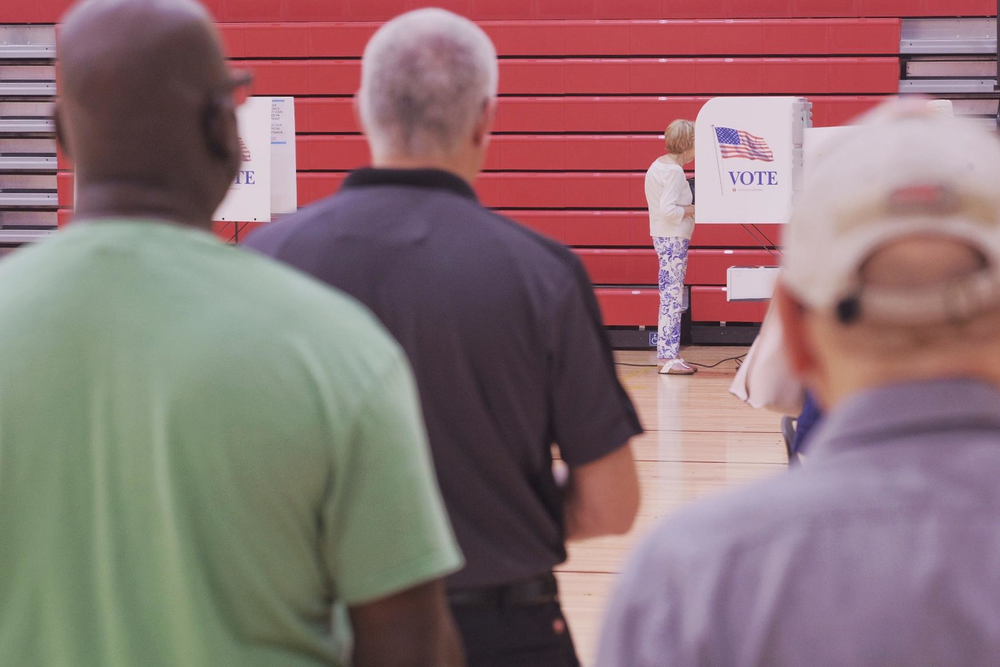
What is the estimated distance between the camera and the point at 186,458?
889 millimetres

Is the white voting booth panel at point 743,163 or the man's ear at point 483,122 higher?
the man's ear at point 483,122

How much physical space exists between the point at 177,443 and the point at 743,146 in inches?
277

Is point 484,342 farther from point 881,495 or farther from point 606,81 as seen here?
point 606,81

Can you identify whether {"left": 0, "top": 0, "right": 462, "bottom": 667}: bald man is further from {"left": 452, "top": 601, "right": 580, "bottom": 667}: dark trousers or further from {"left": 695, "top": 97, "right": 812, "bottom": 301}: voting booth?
{"left": 695, "top": 97, "right": 812, "bottom": 301}: voting booth

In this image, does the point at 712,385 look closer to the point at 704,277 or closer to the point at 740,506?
the point at 704,277

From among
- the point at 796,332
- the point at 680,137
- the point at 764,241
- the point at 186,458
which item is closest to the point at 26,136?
the point at 680,137

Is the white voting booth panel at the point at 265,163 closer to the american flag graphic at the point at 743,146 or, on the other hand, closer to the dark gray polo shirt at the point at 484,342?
the american flag graphic at the point at 743,146

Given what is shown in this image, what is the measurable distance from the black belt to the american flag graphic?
21.0ft

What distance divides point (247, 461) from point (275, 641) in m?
0.15

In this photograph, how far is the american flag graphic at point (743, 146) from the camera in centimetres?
752

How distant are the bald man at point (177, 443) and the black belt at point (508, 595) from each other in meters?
0.48

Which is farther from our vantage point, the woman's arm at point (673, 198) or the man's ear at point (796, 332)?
the woman's arm at point (673, 198)

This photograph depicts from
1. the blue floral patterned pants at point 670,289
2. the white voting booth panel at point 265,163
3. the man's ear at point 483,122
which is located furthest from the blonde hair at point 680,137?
the man's ear at point 483,122

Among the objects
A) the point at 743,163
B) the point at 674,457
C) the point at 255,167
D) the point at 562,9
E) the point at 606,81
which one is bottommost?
the point at 674,457
